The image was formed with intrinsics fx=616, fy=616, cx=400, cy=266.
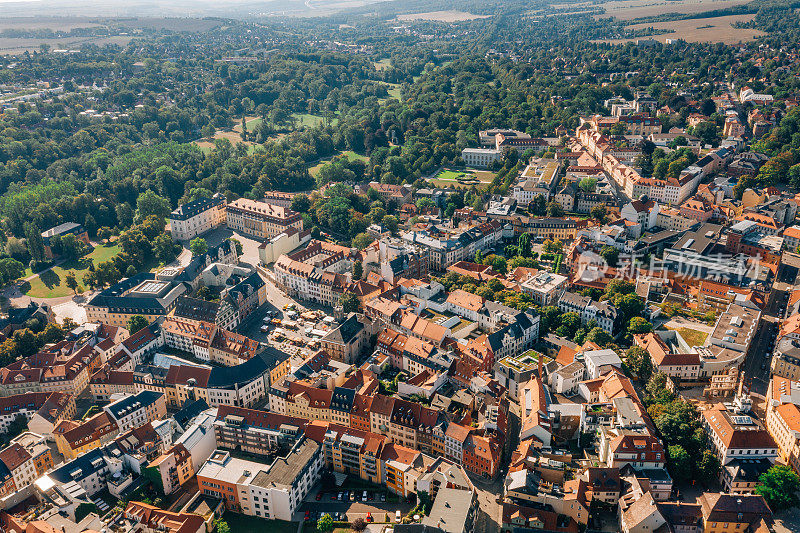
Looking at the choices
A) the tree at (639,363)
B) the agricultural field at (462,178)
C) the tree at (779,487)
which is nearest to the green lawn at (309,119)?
the agricultural field at (462,178)

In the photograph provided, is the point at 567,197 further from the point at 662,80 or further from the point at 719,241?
the point at 662,80

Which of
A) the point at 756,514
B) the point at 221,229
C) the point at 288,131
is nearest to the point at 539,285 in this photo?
the point at 756,514

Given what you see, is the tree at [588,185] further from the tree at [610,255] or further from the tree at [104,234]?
the tree at [104,234]

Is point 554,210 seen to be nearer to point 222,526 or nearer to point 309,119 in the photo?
point 222,526

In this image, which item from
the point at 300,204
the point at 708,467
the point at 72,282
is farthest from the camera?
the point at 300,204

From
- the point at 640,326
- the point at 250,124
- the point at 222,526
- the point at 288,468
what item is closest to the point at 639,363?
the point at 640,326
